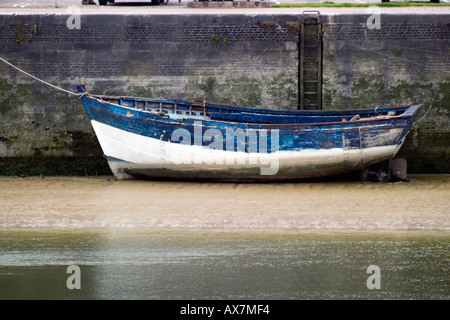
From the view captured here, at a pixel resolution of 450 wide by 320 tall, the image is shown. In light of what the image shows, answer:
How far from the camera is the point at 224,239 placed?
43.5 feet

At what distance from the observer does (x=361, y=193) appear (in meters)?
15.6

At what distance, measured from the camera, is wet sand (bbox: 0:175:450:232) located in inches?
547

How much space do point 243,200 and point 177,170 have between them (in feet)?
6.24

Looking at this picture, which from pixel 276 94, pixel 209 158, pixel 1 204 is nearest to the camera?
pixel 1 204

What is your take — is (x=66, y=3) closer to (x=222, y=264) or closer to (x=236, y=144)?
(x=236, y=144)

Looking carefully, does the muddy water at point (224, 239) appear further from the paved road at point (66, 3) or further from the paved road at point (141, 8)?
the paved road at point (66, 3)

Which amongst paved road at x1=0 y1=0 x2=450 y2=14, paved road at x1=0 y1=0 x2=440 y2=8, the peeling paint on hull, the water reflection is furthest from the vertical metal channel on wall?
paved road at x1=0 y1=0 x2=440 y2=8

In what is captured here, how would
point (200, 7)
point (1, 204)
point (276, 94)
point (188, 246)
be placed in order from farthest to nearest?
point (200, 7), point (276, 94), point (1, 204), point (188, 246)

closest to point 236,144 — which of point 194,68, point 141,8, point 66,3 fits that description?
point 194,68

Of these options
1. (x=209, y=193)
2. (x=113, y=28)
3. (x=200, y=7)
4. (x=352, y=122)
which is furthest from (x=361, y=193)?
(x=200, y=7)

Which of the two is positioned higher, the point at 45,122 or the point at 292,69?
the point at 292,69

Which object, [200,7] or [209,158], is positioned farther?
[200,7]

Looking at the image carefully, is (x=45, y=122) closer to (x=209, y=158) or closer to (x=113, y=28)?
(x=113, y=28)

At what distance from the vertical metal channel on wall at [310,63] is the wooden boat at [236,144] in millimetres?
1341
